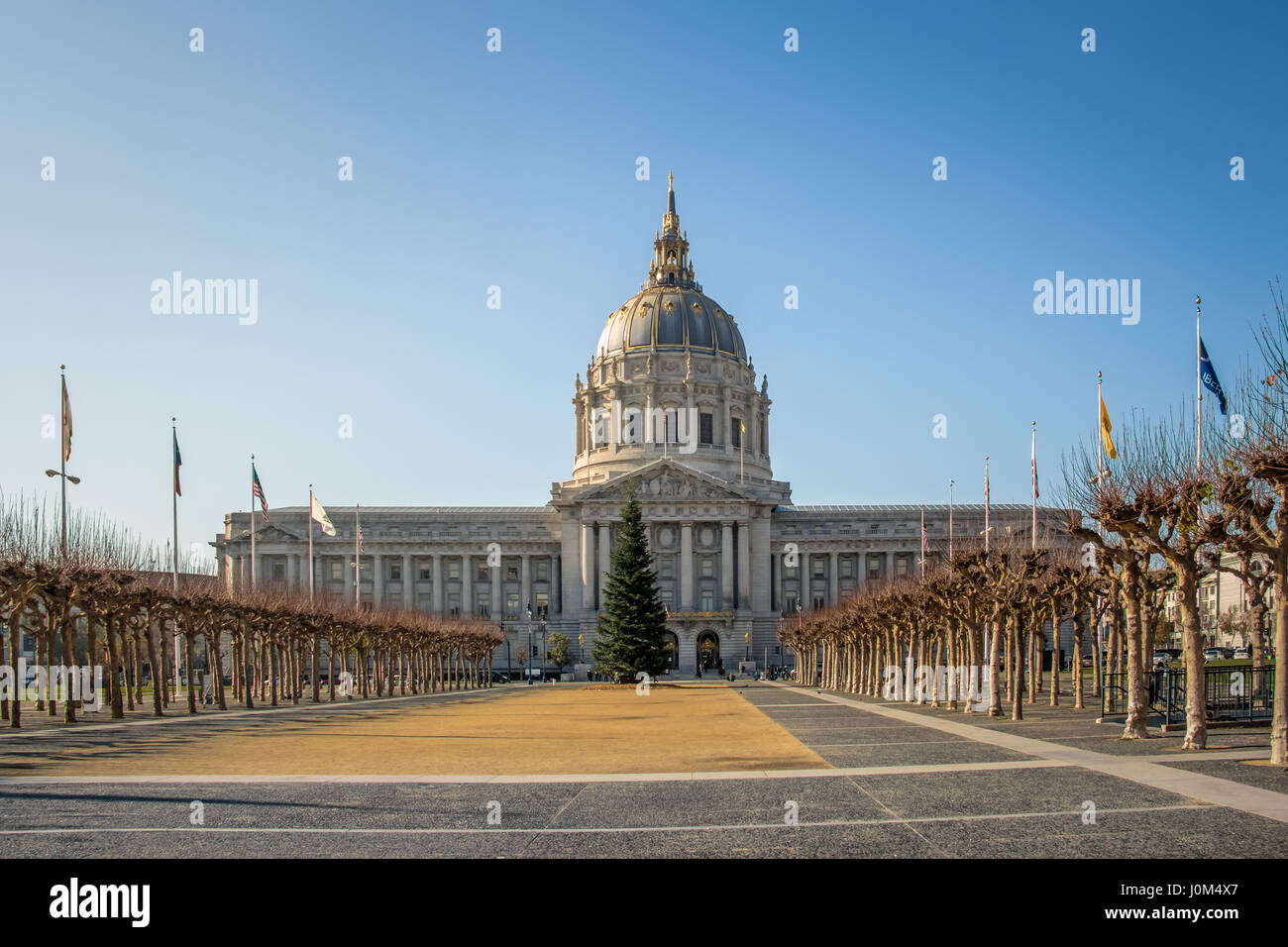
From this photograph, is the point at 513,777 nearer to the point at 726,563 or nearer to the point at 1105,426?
the point at 1105,426

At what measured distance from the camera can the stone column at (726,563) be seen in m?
141

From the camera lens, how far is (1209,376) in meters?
40.5

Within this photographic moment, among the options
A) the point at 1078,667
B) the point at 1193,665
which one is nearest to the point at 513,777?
the point at 1193,665

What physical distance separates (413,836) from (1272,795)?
12.2 m

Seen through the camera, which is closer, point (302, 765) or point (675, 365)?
point (302, 765)

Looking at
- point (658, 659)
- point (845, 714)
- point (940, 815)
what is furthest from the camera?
point (658, 659)

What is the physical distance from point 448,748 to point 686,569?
112823 mm

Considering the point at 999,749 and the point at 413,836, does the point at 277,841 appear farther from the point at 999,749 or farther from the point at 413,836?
the point at 999,749

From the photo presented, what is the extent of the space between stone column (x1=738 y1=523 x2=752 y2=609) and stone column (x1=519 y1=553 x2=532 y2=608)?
2584 cm

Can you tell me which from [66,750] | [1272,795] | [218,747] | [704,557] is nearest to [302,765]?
[218,747]

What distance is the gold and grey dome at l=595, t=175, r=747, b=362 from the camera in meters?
170

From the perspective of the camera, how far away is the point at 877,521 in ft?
495

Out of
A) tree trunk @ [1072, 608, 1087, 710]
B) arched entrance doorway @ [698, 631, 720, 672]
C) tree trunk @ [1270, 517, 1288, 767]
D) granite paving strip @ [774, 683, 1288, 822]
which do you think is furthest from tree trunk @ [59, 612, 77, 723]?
arched entrance doorway @ [698, 631, 720, 672]

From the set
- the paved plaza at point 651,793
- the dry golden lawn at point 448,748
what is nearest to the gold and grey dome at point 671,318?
the dry golden lawn at point 448,748
